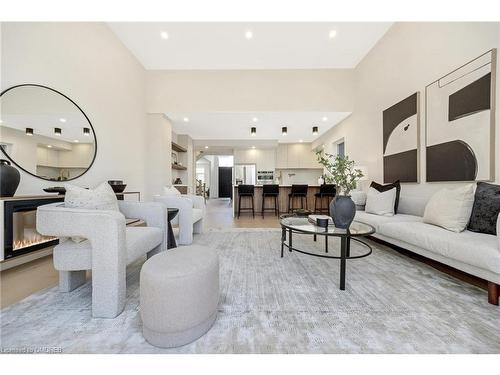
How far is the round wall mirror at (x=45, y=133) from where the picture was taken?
2.03 meters

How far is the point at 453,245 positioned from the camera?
61.7 inches

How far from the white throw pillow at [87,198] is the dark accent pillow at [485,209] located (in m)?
3.24

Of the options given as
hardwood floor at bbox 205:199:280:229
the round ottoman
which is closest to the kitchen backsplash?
hardwood floor at bbox 205:199:280:229

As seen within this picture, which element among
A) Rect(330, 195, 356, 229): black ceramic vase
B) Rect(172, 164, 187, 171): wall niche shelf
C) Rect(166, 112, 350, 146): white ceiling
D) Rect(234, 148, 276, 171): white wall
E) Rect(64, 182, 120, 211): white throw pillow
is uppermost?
Rect(166, 112, 350, 146): white ceiling

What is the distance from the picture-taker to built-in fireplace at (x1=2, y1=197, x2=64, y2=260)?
1.71 m

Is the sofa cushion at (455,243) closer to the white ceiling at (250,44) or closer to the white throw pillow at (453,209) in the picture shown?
the white throw pillow at (453,209)

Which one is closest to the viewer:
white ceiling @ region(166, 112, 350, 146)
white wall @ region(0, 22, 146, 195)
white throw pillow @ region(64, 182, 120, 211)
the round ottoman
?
the round ottoman

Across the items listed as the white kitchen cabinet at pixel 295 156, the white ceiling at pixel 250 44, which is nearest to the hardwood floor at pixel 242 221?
the white kitchen cabinet at pixel 295 156

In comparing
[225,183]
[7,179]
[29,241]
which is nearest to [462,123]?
[7,179]

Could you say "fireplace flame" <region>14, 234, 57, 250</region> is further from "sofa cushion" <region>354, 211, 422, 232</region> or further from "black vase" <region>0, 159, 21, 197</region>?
"sofa cushion" <region>354, 211, 422, 232</region>

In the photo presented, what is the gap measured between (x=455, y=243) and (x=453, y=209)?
0.49 m

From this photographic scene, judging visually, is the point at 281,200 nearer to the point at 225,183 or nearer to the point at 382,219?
the point at 382,219

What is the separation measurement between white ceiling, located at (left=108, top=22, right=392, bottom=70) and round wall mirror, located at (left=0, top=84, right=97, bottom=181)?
5.76ft
